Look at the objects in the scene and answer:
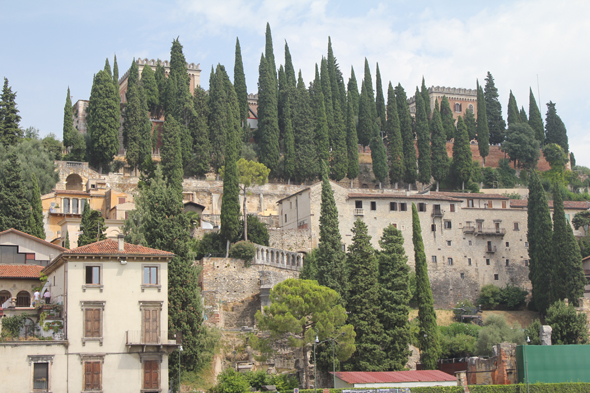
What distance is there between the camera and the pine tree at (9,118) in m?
72.4

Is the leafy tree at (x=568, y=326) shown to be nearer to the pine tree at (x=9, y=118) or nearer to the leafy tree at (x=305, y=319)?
the leafy tree at (x=305, y=319)

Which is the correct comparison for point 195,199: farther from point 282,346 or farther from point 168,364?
point 168,364

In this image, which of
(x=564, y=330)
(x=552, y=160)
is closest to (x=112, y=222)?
(x=564, y=330)

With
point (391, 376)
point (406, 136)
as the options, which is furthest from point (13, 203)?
point (406, 136)

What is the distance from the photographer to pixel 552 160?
105m

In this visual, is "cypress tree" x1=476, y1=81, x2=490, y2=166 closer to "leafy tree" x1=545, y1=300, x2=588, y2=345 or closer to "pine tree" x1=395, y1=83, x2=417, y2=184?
"pine tree" x1=395, y1=83, x2=417, y2=184

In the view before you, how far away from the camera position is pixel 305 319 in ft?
153

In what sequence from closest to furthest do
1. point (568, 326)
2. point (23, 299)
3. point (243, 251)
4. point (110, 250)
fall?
point (110, 250)
point (23, 299)
point (243, 251)
point (568, 326)

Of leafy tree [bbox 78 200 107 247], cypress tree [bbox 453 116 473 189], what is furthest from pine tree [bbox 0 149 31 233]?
cypress tree [bbox 453 116 473 189]

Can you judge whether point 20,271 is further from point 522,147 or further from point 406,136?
point 522,147

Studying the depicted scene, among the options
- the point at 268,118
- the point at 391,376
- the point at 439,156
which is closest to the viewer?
the point at 391,376

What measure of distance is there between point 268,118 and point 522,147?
120 feet

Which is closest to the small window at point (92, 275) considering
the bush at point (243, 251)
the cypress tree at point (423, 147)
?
the bush at point (243, 251)

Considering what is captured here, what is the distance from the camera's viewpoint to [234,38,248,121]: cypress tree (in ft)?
305
